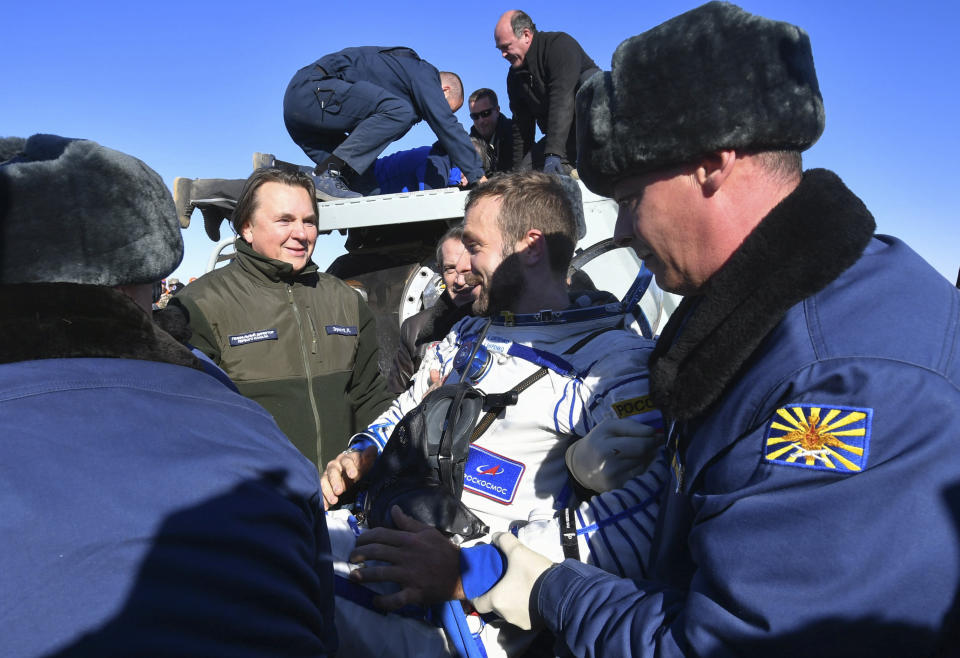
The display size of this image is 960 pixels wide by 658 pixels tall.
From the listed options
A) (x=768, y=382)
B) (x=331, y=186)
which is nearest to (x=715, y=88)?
(x=768, y=382)

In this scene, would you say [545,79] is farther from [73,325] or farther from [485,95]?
[73,325]

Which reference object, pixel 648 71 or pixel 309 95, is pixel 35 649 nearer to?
pixel 648 71

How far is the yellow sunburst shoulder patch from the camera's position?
0.92m

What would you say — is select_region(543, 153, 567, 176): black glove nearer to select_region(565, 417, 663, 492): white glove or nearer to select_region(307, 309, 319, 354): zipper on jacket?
select_region(307, 309, 319, 354): zipper on jacket

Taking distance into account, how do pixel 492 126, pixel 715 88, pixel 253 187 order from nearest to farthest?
pixel 715 88 < pixel 253 187 < pixel 492 126

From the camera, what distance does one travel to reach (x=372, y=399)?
3207 mm

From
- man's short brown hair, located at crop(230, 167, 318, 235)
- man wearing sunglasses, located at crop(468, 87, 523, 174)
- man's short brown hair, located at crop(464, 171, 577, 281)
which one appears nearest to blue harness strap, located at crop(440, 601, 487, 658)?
man's short brown hair, located at crop(464, 171, 577, 281)

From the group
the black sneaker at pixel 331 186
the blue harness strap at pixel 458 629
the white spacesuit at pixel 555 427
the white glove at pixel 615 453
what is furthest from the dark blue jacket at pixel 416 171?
the blue harness strap at pixel 458 629

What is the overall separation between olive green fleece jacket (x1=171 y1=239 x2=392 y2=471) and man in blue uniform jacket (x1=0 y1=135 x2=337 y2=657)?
1704 mm

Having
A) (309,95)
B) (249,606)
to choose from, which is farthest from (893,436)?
(309,95)

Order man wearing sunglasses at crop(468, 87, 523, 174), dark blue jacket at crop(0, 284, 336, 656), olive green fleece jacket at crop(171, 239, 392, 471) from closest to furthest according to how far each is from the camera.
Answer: dark blue jacket at crop(0, 284, 336, 656) < olive green fleece jacket at crop(171, 239, 392, 471) < man wearing sunglasses at crop(468, 87, 523, 174)

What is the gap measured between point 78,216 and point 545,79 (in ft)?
16.5

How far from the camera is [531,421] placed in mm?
2021

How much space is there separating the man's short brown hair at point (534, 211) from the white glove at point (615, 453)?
0.99 m
